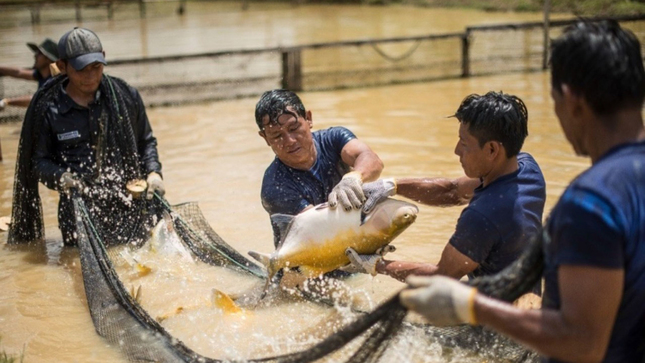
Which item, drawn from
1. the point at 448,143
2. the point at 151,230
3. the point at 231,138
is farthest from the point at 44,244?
the point at 448,143

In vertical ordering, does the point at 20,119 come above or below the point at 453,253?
below

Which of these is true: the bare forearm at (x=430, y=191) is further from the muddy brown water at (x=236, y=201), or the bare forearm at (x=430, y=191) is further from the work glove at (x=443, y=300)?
the work glove at (x=443, y=300)

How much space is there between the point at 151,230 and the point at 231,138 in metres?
4.44

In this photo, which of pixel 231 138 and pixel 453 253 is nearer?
pixel 453 253

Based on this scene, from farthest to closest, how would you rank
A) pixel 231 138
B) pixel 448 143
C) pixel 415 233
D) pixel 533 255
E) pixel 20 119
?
1. pixel 20 119
2. pixel 231 138
3. pixel 448 143
4. pixel 415 233
5. pixel 533 255

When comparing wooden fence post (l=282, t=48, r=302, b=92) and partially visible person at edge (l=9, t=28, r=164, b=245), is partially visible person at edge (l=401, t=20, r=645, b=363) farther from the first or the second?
wooden fence post (l=282, t=48, r=302, b=92)

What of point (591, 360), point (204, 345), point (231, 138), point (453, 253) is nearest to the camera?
point (591, 360)

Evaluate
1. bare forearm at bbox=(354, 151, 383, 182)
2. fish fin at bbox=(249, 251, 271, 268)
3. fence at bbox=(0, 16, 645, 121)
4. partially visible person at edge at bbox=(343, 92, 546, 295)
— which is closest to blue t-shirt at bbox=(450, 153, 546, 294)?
partially visible person at edge at bbox=(343, 92, 546, 295)

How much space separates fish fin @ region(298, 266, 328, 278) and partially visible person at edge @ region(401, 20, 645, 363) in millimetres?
2094

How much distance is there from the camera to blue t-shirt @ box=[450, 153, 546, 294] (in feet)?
11.6

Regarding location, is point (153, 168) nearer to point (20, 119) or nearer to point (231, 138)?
point (231, 138)

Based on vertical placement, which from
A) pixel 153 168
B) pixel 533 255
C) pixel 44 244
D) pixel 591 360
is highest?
pixel 533 255

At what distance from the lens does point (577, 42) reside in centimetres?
211

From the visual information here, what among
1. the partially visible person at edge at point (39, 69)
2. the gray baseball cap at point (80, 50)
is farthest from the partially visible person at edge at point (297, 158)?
the partially visible person at edge at point (39, 69)
